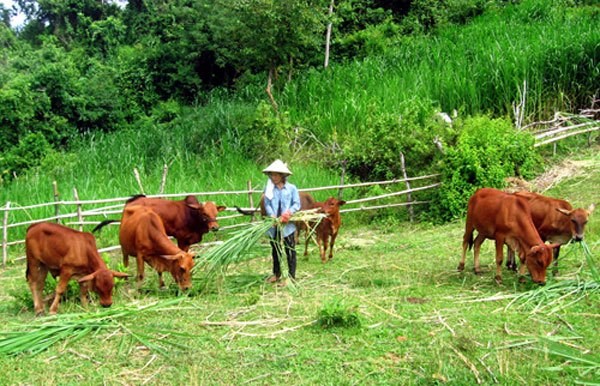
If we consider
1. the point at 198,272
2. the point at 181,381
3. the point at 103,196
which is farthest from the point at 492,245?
the point at 103,196

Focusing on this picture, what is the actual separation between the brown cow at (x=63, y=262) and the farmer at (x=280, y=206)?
164cm

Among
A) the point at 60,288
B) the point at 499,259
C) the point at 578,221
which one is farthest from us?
the point at 499,259

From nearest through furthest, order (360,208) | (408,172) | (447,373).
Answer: (447,373) → (360,208) → (408,172)

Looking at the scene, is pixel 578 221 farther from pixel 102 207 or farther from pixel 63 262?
pixel 102 207

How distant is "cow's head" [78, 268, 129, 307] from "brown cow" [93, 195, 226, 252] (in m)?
1.93

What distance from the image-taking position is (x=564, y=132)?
1287 cm

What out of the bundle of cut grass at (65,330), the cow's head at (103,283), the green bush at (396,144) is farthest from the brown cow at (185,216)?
the green bush at (396,144)

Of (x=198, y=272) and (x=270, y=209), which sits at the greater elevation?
(x=270, y=209)

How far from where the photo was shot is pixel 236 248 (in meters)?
6.88

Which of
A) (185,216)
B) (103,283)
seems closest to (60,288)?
(103,283)

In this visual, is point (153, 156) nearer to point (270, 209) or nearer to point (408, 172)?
point (408, 172)

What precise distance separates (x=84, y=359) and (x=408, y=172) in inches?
301

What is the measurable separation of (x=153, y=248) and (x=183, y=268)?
56 cm

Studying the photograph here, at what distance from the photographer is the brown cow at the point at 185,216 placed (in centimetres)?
821
